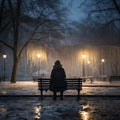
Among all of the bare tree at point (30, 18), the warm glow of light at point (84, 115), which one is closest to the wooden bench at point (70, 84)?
the warm glow of light at point (84, 115)

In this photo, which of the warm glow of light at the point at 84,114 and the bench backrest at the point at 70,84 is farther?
the bench backrest at the point at 70,84

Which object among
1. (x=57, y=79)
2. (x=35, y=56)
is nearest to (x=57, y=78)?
(x=57, y=79)

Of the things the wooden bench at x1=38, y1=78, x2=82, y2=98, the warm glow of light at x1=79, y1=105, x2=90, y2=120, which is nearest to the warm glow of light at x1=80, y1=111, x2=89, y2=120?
the warm glow of light at x1=79, y1=105, x2=90, y2=120

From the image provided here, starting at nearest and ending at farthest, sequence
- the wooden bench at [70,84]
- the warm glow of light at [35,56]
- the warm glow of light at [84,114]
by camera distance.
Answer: the warm glow of light at [84,114] → the wooden bench at [70,84] → the warm glow of light at [35,56]

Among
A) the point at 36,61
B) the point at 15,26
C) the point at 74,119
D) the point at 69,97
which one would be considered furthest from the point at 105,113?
the point at 36,61

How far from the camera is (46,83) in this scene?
22.0m

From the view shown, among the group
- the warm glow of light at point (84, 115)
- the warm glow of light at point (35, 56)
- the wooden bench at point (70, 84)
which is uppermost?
the warm glow of light at point (35, 56)

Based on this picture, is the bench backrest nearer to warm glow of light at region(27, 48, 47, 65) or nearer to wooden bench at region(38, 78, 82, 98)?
wooden bench at region(38, 78, 82, 98)

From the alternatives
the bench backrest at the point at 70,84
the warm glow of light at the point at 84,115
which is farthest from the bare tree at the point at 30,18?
the warm glow of light at the point at 84,115

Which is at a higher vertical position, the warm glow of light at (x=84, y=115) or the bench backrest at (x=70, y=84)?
the bench backrest at (x=70, y=84)

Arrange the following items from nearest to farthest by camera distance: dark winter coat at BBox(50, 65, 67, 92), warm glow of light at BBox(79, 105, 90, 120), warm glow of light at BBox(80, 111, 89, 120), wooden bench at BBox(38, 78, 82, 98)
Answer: warm glow of light at BBox(80, 111, 89, 120) < warm glow of light at BBox(79, 105, 90, 120) < dark winter coat at BBox(50, 65, 67, 92) < wooden bench at BBox(38, 78, 82, 98)

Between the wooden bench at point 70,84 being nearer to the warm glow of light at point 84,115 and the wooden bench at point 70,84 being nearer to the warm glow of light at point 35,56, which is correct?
the warm glow of light at point 84,115

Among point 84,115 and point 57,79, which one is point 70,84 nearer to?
point 57,79

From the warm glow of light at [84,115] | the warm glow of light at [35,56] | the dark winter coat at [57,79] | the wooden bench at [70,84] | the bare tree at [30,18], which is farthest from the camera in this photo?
the warm glow of light at [35,56]
